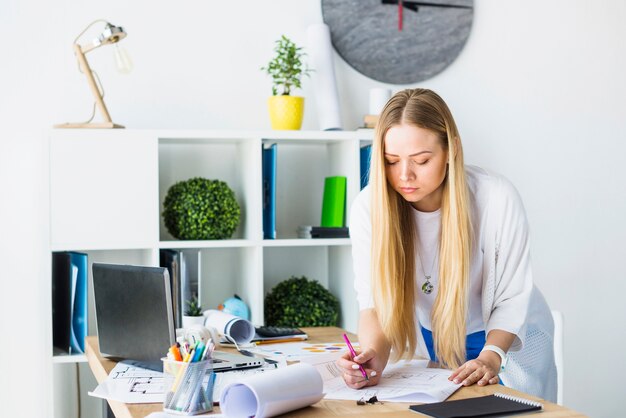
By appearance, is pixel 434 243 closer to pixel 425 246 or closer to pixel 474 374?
pixel 425 246

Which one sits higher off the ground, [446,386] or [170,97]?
[170,97]

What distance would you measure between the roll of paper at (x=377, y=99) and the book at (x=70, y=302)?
1150 millimetres

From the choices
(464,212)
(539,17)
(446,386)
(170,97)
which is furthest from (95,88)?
(539,17)

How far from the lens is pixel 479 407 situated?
1.40 m

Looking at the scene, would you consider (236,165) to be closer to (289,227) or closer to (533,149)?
(289,227)

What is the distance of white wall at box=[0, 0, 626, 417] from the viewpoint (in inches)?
111

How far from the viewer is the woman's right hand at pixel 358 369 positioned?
161 cm

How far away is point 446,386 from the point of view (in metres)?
1.58

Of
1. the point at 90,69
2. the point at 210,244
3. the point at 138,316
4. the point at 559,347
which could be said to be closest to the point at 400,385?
the point at 138,316

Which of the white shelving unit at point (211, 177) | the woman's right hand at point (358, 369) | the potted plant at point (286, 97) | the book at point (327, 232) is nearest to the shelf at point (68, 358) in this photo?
the white shelving unit at point (211, 177)

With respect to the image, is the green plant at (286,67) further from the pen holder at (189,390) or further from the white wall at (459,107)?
the pen holder at (189,390)

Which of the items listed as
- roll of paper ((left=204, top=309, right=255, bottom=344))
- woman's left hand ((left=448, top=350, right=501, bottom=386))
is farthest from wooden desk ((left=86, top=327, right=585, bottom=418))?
roll of paper ((left=204, top=309, right=255, bottom=344))

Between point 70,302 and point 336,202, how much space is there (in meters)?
0.96

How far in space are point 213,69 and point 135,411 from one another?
5.87 feet
